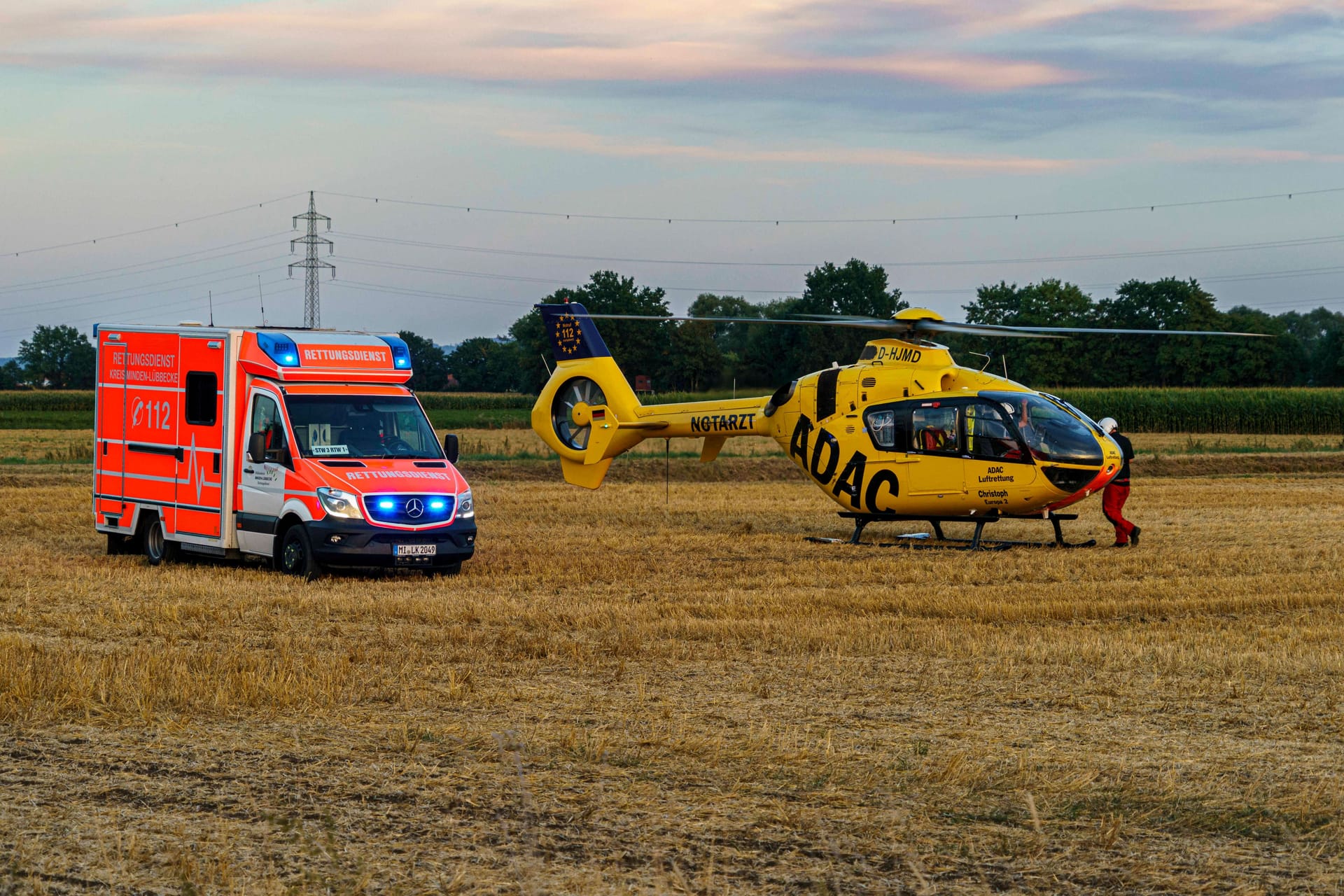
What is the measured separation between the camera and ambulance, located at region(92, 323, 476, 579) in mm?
16062

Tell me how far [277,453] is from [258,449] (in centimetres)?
31

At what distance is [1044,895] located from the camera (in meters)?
5.89

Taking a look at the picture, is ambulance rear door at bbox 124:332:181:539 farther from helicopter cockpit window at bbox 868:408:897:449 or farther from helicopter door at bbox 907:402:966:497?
helicopter door at bbox 907:402:966:497

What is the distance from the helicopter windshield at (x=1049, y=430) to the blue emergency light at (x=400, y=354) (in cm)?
778

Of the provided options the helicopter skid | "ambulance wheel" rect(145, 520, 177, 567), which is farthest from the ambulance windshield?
the helicopter skid

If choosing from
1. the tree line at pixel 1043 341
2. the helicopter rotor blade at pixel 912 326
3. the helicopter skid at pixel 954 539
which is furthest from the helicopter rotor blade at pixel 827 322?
the tree line at pixel 1043 341

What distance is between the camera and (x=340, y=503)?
15953mm

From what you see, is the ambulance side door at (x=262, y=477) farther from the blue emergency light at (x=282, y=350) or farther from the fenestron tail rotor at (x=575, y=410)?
the fenestron tail rotor at (x=575, y=410)

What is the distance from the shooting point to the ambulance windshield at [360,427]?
652 inches

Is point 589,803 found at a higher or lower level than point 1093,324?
lower

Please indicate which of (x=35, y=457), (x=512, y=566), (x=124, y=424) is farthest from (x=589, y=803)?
(x=35, y=457)

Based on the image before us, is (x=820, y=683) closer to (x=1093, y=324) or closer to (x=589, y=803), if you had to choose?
(x=589, y=803)

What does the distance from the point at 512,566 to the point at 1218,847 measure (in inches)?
467

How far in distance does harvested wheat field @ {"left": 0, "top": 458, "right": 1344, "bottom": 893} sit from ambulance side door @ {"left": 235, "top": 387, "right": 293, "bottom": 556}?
78 centimetres
